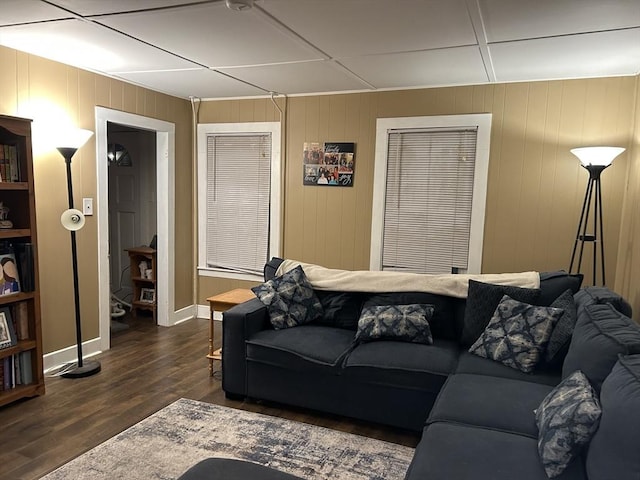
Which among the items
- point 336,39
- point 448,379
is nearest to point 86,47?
point 336,39

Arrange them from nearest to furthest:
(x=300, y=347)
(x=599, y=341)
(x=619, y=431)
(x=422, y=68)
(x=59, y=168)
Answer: (x=619, y=431), (x=599, y=341), (x=300, y=347), (x=422, y=68), (x=59, y=168)

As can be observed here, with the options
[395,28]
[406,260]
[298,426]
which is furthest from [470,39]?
[298,426]

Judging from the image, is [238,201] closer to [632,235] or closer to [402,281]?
[402,281]

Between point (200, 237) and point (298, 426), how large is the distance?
281 cm

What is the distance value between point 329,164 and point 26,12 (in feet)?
8.66

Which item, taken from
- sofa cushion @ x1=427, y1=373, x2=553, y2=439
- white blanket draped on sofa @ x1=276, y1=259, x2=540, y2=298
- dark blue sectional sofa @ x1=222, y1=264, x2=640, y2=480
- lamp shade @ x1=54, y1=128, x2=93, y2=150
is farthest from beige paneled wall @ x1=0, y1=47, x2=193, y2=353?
sofa cushion @ x1=427, y1=373, x2=553, y2=439

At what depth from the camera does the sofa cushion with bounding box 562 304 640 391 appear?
6.32 feet

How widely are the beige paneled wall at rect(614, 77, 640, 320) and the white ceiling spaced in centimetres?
56

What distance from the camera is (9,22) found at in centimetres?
270

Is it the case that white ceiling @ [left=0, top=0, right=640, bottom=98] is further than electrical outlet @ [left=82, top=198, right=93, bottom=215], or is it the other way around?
electrical outlet @ [left=82, top=198, right=93, bottom=215]

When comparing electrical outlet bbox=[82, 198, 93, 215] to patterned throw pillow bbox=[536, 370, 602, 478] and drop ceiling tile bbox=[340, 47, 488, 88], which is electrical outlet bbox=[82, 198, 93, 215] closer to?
drop ceiling tile bbox=[340, 47, 488, 88]

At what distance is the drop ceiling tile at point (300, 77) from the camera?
3.56 m

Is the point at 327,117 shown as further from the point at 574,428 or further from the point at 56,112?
the point at 574,428

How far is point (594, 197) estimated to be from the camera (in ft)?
11.9
